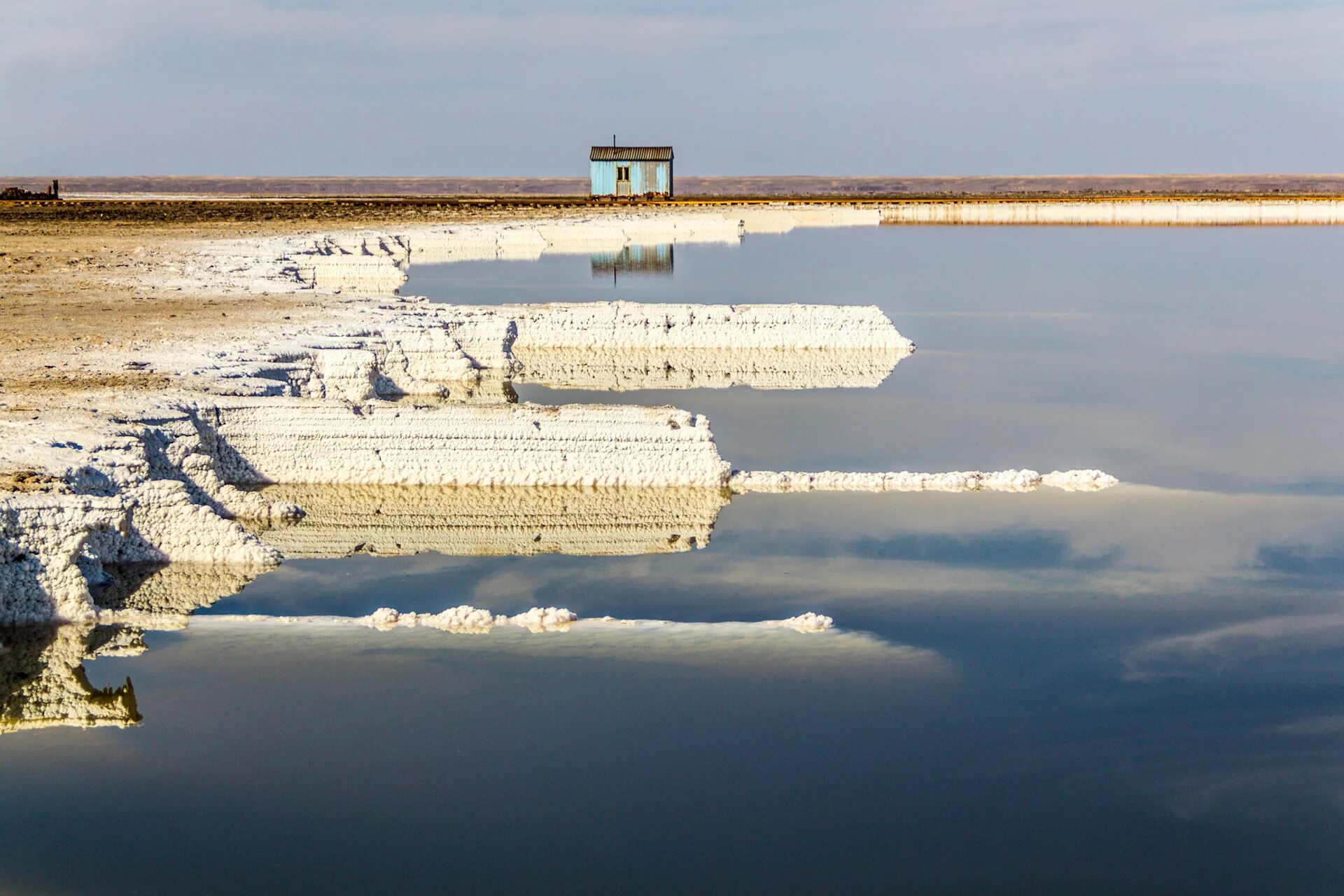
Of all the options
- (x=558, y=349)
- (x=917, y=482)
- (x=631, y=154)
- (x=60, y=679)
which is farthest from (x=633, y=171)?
(x=60, y=679)

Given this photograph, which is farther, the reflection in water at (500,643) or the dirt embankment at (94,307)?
the dirt embankment at (94,307)

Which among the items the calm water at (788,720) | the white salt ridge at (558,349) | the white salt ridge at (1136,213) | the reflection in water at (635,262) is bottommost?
the calm water at (788,720)

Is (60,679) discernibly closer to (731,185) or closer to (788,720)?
(788,720)

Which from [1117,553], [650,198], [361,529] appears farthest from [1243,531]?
[650,198]

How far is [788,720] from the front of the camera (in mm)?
6496

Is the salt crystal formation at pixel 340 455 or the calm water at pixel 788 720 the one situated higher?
the salt crystal formation at pixel 340 455

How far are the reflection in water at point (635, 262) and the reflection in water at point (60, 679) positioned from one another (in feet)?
56.6

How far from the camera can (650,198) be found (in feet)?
181

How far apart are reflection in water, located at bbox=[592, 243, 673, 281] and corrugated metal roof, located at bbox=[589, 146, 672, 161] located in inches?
856

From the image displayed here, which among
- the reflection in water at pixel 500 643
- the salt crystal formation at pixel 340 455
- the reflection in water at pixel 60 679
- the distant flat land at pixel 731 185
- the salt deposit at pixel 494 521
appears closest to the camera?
the reflection in water at pixel 60 679

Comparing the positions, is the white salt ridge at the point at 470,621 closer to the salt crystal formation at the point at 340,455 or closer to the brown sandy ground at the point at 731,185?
the salt crystal formation at the point at 340,455

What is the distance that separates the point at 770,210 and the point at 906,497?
37114 mm

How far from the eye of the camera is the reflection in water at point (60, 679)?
21.3 ft

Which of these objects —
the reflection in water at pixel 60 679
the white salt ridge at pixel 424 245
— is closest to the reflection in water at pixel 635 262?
the white salt ridge at pixel 424 245
